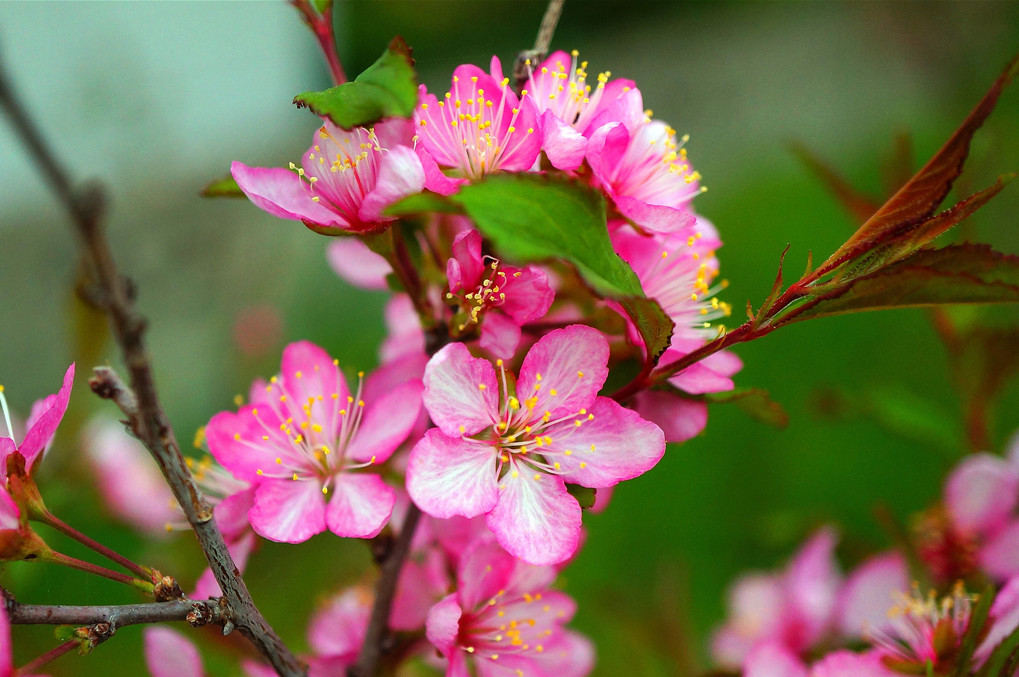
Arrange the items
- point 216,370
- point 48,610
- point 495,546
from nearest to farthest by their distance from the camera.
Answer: point 48,610
point 495,546
point 216,370

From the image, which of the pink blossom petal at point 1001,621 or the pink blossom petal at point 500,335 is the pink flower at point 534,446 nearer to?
the pink blossom petal at point 500,335

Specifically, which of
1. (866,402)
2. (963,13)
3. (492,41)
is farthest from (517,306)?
(492,41)

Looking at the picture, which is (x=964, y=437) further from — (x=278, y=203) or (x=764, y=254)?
(x=764, y=254)

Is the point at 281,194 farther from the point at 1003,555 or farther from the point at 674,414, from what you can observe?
the point at 1003,555

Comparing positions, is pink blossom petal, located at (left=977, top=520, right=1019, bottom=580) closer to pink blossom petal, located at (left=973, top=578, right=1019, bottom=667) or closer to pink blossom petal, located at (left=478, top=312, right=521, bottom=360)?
pink blossom petal, located at (left=973, top=578, right=1019, bottom=667)

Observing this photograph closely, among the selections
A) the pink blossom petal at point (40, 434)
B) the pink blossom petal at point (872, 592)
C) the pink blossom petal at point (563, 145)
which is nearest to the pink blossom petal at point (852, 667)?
the pink blossom petal at point (872, 592)

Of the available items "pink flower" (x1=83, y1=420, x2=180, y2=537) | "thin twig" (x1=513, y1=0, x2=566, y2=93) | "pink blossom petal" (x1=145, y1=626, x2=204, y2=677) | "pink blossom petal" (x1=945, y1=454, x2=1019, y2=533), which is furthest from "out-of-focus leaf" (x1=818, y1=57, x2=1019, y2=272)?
"pink flower" (x1=83, y1=420, x2=180, y2=537)

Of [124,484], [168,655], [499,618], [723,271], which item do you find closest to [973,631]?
[499,618]
